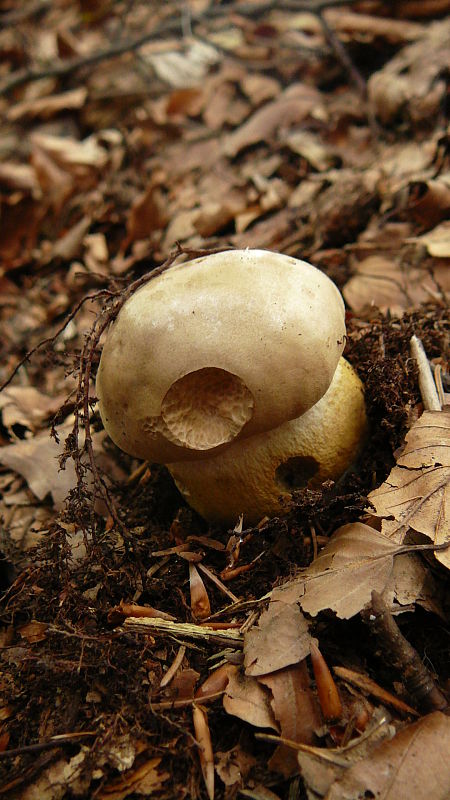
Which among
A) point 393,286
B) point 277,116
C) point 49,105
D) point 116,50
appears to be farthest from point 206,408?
point 116,50

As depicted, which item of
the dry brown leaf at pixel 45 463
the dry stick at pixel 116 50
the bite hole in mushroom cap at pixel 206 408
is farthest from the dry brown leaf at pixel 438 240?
the dry stick at pixel 116 50

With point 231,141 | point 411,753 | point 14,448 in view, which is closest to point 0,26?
point 231,141

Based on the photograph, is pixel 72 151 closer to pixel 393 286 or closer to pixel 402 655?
pixel 393 286

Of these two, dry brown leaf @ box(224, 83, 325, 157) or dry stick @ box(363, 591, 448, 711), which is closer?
dry stick @ box(363, 591, 448, 711)

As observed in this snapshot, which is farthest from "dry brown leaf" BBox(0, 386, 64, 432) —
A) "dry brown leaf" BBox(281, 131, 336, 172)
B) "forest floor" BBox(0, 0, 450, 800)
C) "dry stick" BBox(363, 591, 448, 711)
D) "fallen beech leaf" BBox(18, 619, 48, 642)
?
"dry brown leaf" BBox(281, 131, 336, 172)

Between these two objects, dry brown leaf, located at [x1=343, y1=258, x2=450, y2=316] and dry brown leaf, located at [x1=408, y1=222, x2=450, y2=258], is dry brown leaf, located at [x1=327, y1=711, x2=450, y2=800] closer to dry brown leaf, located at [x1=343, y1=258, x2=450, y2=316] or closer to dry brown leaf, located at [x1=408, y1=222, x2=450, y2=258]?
dry brown leaf, located at [x1=343, y1=258, x2=450, y2=316]
